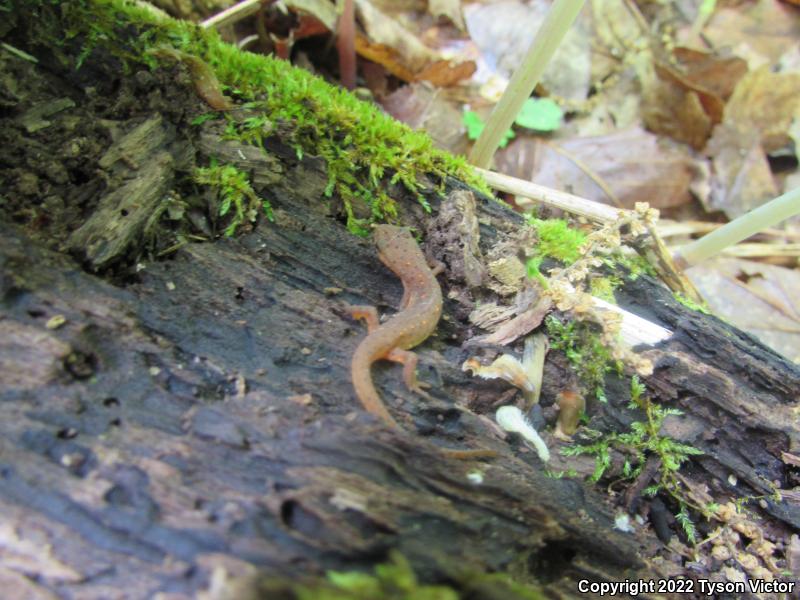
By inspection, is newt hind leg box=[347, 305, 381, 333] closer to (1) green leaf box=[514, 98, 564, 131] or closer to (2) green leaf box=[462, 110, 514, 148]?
(2) green leaf box=[462, 110, 514, 148]

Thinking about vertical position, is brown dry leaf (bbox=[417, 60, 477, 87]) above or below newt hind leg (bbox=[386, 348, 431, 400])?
above

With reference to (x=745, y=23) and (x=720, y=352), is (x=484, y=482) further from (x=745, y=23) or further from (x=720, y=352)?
(x=745, y=23)

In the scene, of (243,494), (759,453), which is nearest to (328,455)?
(243,494)

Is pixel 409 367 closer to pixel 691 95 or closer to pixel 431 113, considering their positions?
pixel 431 113

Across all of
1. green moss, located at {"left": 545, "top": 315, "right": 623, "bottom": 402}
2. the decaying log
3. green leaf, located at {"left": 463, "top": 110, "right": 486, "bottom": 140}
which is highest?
green leaf, located at {"left": 463, "top": 110, "right": 486, "bottom": 140}

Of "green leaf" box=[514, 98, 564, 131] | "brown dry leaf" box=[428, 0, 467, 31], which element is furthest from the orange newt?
"brown dry leaf" box=[428, 0, 467, 31]

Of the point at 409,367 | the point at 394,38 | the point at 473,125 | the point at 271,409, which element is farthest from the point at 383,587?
the point at 394,38
